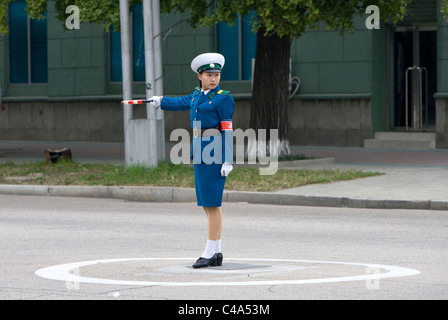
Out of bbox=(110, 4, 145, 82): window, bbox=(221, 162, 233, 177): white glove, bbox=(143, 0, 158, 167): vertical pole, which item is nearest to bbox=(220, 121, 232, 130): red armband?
bbox=(221, 162, 233, 177): white glove

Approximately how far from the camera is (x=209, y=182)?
29.5ft

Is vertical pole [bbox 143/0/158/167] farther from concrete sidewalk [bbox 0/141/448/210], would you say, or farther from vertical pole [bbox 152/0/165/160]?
concrete sidewalk [bbox 0/141/448/210]

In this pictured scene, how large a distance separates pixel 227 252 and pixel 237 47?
17153 millimetres

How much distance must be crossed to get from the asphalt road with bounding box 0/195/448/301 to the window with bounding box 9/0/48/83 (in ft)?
50.5

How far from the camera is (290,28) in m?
18.5

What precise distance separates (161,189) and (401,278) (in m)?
7.96

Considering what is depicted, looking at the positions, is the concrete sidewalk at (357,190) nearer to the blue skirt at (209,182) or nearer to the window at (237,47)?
the window at (237,47)

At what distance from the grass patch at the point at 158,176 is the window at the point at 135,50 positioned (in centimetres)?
961

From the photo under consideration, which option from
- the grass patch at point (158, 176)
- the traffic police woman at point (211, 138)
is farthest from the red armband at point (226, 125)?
the grass patch at point (158, 176)

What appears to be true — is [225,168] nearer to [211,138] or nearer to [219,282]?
[211,138]

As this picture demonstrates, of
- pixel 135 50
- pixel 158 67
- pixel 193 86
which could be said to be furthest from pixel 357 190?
pixel 135 50

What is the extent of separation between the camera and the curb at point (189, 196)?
14.3m

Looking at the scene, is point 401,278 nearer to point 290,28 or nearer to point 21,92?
point 290,28
